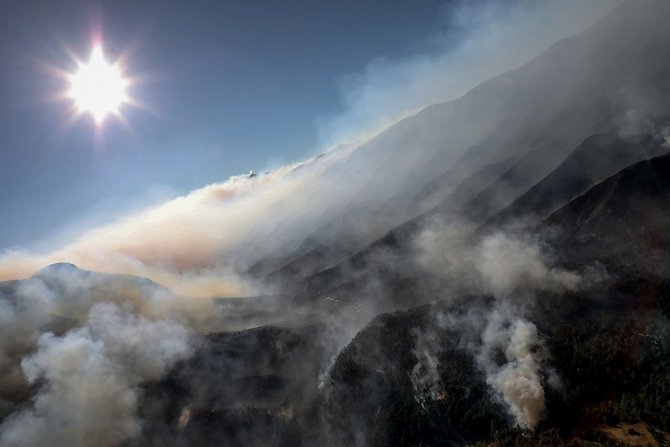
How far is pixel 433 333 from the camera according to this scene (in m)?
91.1

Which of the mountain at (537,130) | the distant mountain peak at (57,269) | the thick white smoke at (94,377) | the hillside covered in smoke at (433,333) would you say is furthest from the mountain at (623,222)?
the distant mountain peak at (57,269)

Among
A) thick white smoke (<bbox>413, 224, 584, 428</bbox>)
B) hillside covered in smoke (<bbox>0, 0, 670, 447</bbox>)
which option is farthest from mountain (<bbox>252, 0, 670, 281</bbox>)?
thick white smoke (<bbox>413, 224, 584, 428</bbox>)

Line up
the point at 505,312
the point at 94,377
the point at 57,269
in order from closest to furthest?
the point at 505,312, the point at 94,377, the point at 57,269

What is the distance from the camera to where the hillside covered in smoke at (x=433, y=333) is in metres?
71.9

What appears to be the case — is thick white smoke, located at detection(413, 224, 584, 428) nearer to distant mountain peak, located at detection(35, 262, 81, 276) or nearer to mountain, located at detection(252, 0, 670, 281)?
mountain, located at detection(252, 0, 670, 281)

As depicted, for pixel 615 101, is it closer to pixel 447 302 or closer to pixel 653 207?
pixel 653 207

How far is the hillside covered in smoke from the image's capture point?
71.9 m

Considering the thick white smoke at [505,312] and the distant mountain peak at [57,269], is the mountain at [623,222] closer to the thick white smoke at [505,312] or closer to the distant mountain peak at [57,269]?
the thick white smoke at [505,312]

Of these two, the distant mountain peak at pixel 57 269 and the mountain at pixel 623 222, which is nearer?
the mountain at pixel 623 222

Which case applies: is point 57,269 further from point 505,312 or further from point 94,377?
point 505,312

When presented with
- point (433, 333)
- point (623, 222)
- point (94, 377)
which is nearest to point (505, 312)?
point (433, 333)

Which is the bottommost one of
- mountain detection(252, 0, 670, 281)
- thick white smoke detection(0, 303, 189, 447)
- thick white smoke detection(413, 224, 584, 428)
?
thick white smoke detection(413, 224, 584, 428)

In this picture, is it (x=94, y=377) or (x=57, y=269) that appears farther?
(x=57, y=269)

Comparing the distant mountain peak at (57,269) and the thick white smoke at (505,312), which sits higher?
the distant mountain peak at (57,269)
